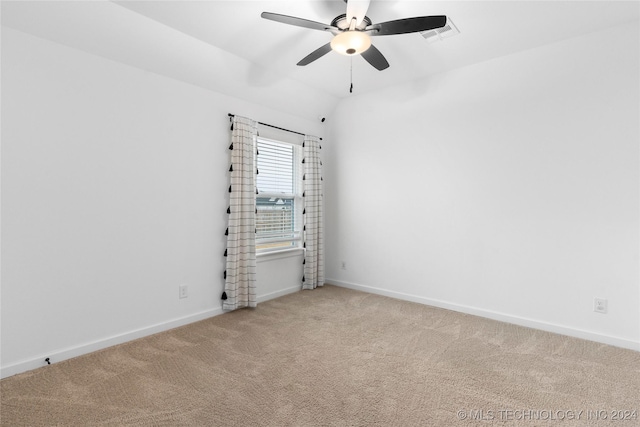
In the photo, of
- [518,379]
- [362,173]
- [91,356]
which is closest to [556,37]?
[362,173]

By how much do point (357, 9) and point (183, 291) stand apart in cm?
286

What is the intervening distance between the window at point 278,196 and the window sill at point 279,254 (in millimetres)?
94

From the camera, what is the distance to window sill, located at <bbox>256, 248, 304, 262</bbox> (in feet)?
13.2

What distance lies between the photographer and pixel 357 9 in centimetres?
205

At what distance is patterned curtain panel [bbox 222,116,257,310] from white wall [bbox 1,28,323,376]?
11 centimetres

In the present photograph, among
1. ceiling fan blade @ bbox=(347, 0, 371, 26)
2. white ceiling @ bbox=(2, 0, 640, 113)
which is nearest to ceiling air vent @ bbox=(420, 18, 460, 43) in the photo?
white ceiling @ bbox=(2, 0, 640, 113)

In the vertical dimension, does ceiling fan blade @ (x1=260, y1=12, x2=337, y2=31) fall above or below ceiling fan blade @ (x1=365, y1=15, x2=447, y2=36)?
above

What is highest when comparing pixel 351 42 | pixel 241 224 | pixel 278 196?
pixel 351 42

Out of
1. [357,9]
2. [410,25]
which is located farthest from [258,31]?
[410,25]

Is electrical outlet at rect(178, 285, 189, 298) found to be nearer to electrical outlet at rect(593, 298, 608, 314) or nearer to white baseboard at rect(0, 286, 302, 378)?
white baseboard at rect(0, 286, 302, 378)

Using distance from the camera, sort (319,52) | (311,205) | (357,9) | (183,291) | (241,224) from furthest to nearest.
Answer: (311,205) < (241,224) < (183,291) < (319,52) < (357,9)

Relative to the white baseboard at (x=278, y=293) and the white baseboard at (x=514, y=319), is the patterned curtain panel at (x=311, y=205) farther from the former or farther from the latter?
the white baseboard at (x=514, y=319)

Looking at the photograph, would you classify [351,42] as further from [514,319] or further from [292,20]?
[514,319]

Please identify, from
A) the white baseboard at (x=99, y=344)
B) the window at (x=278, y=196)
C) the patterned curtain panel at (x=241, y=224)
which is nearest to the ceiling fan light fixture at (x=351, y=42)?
the patterned curtain panel at (x=241, y=224)
